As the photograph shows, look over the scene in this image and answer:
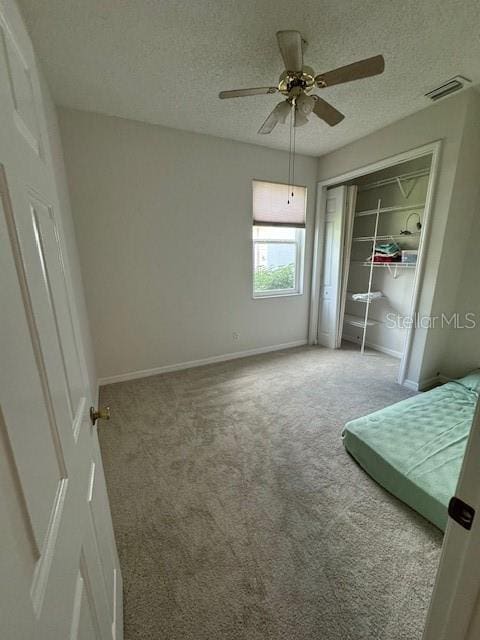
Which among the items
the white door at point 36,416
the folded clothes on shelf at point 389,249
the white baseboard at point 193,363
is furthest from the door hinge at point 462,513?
the folded clothes on shelf at point 389,249

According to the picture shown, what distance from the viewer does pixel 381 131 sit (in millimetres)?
2875

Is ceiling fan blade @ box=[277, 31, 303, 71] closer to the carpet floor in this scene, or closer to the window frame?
the window frame

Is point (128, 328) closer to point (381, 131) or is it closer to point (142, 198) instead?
point (142, 198)

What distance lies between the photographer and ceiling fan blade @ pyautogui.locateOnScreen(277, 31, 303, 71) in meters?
1.42

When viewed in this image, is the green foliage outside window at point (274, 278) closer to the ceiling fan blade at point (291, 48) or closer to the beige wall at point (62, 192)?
the beige wall at point (62, 192)

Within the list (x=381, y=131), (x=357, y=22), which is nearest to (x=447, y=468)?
(x=357, y=22)

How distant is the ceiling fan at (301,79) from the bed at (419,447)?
88.4 inches

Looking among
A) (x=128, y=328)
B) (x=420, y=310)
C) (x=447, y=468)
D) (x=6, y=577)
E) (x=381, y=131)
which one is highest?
(x=381, y=131)

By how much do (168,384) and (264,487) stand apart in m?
1.67

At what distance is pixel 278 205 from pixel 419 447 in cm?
311

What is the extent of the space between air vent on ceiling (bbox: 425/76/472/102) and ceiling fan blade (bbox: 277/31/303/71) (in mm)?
1420

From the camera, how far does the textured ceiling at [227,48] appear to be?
148 centimetres

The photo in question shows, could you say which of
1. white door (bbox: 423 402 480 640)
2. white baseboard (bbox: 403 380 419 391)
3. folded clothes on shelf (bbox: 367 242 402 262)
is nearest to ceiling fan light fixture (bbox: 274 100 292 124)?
white door (bbox: 423 402 480 640)

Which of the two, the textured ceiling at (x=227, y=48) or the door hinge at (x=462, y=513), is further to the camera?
the textured ceiling at (x=227, y=48)
